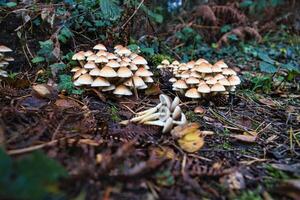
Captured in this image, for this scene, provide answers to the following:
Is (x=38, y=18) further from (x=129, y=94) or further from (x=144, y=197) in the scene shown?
(x=144, y=197)

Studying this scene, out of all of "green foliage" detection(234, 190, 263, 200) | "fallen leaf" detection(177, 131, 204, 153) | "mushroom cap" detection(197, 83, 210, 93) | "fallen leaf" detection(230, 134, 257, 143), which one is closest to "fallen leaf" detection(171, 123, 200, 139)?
"fallen leaf" detection(177, 131, 204, 153)

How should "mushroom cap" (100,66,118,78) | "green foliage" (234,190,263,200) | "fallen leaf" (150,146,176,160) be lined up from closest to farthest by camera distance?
"green foliage" (234,190,263,200)
"fallen leaf" (150,146,176,160)
"mushroom cap" (100,66,118,78)

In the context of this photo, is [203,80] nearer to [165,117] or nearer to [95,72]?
[165,117]

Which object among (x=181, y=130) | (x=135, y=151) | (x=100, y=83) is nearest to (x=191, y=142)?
(x=181, y=130)

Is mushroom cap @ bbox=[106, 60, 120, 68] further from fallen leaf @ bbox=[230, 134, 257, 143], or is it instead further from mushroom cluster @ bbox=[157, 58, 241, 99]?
fallen leaf @ bbox=[230, 134, 257, 143]

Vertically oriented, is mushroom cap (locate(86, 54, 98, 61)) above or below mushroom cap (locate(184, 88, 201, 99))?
above

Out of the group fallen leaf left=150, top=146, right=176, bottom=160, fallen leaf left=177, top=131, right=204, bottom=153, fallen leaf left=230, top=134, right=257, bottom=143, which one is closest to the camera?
fallen leaf left=150, top=146, right=176, bottom=160

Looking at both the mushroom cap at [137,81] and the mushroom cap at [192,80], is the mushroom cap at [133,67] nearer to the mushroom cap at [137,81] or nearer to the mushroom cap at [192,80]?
the mushroom cap at [137,81]
